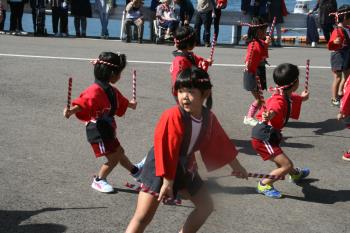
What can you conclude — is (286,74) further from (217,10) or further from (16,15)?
(16,15)

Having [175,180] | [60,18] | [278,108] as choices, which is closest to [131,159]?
[278,108]

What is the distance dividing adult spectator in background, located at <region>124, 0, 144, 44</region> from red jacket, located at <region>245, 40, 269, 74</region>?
8167 mm

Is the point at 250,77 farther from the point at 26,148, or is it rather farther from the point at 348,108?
the point at 26,148

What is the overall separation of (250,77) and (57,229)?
14.9ft

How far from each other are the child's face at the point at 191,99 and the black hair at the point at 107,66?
5.49 feet

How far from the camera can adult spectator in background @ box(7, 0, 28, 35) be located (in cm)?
1664

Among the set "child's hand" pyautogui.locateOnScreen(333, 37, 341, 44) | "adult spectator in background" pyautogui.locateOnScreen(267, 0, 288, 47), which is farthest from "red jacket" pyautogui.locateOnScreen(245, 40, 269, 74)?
"adult spectator in background" pyautogui.locateOnScreen(267, 0, 288, 47)

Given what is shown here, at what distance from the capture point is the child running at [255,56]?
8.45 meters

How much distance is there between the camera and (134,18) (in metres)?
16.6

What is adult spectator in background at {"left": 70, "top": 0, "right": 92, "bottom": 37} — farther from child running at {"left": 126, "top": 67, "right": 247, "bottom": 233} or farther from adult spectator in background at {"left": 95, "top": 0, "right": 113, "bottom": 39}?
child running at {"left": 126, "top": 67, "right": 247, "bottom": 233}

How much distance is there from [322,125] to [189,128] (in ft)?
17.4

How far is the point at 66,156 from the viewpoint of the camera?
275 inches

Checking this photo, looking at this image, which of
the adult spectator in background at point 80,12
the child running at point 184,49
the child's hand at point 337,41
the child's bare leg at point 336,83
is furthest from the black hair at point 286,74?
the adult spectator in background at point 80,12

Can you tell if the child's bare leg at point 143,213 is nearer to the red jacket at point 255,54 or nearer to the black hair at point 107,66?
the black hair at point 107,66
